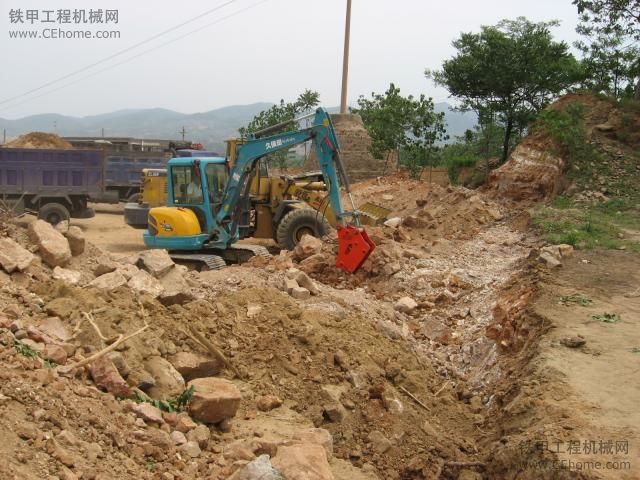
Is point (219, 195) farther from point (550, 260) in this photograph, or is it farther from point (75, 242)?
point (550, 260)

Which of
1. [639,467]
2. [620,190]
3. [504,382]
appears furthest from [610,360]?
[620,190]

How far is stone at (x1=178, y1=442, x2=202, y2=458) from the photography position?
16.1 feet

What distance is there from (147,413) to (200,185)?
7.87m

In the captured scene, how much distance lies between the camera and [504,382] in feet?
22.9

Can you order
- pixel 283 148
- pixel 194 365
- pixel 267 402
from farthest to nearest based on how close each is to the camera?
pixel 283 148 < pixel 194 365 < pixel 267 402

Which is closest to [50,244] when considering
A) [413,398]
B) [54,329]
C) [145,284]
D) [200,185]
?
[145,284]

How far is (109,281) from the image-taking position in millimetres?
7039

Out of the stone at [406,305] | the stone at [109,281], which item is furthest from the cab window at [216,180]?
the stone at [109,281]

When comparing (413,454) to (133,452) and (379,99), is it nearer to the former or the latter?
(133,452)

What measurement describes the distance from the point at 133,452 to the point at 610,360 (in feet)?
15.1

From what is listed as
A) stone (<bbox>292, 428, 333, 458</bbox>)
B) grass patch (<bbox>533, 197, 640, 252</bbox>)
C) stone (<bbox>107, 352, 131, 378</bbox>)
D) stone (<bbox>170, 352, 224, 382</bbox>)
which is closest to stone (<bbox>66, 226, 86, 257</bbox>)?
stone (<bbox>170, 352, 224, 382</bbox>)

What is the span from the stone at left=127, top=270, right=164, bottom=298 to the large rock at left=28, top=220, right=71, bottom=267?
725 millimetres

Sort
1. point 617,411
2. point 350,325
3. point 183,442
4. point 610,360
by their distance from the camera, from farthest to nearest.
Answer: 1. point 350,325
2. point 610,360
3. point 617,411
4. point 183,442

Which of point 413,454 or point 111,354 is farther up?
point 111,354
